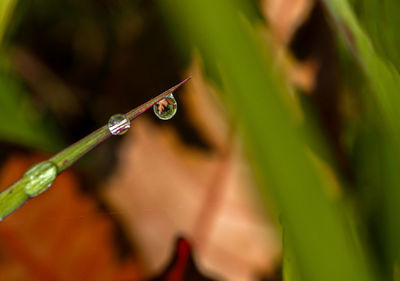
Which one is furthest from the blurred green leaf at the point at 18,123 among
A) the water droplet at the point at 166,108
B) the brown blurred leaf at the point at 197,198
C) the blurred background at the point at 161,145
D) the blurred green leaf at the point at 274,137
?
the blurred green leaf at the point at 274,137

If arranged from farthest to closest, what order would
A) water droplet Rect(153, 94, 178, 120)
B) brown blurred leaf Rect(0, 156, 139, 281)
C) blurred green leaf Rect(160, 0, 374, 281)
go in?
brown blurred leaf Rect(0, 156, 139, 281), water droplet Rect(153, 94, 178, 120), blurred green leaf Rect(160, 0, 374, 281)

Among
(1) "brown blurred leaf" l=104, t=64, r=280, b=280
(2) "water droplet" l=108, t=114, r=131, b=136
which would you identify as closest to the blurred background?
(1) "brown blurred leaf" l=104, t=64, r=280, b=280

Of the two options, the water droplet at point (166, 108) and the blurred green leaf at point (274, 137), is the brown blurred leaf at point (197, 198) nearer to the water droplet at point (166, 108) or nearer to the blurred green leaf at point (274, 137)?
the water droplet at point (166, 108)

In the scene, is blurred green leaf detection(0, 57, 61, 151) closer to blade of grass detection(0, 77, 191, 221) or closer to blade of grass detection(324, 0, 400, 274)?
blade of grass detection(0, 77, 191, 221)

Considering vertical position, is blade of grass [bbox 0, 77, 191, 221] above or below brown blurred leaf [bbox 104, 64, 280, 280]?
above

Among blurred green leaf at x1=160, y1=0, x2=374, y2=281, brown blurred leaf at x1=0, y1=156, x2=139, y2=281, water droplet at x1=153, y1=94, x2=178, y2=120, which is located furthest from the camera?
brown blurred leaf at x1=0, y1=156, x2=139, y2=281

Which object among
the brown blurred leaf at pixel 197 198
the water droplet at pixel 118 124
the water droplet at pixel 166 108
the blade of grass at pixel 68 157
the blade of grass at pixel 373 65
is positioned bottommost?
the brown blurred leaf at pixel 197 198

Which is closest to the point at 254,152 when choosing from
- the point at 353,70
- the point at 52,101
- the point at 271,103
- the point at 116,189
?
the point at 271,103
